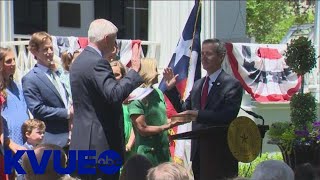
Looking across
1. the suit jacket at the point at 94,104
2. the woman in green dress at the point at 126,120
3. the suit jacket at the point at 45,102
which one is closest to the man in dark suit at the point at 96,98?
the suit jacket at the point at 94,104

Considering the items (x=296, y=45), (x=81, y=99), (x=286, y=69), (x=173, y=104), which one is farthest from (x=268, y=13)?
(x=81, y=99)

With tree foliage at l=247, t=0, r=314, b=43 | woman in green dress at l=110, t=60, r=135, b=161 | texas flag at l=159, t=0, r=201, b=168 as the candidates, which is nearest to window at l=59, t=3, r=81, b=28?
texas flag at l=159, t=0, r=201, b=168

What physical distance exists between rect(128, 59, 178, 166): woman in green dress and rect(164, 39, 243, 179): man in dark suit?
7.8 inches

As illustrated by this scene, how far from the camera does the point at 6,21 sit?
962cm

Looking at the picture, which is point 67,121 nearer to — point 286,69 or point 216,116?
point 216,116

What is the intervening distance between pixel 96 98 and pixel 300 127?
372 cm

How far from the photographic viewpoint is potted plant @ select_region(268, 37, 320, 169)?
22.0 ft

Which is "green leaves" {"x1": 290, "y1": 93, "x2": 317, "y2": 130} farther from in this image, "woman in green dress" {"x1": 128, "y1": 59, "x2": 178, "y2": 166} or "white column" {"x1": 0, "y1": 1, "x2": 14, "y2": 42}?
"white column" {"x1": 0, "y1": 1, "x2": 14, "y2": 42}

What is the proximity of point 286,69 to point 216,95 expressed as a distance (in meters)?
6.25

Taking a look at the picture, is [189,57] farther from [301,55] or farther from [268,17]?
[268,17]

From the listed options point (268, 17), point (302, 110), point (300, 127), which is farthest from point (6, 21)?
point (268, 17)

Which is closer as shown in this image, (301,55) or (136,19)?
(301,55)

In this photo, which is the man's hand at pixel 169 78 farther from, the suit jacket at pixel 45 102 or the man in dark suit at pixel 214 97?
the suit jacket at pixel 45 102

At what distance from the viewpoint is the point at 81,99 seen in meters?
4.22
